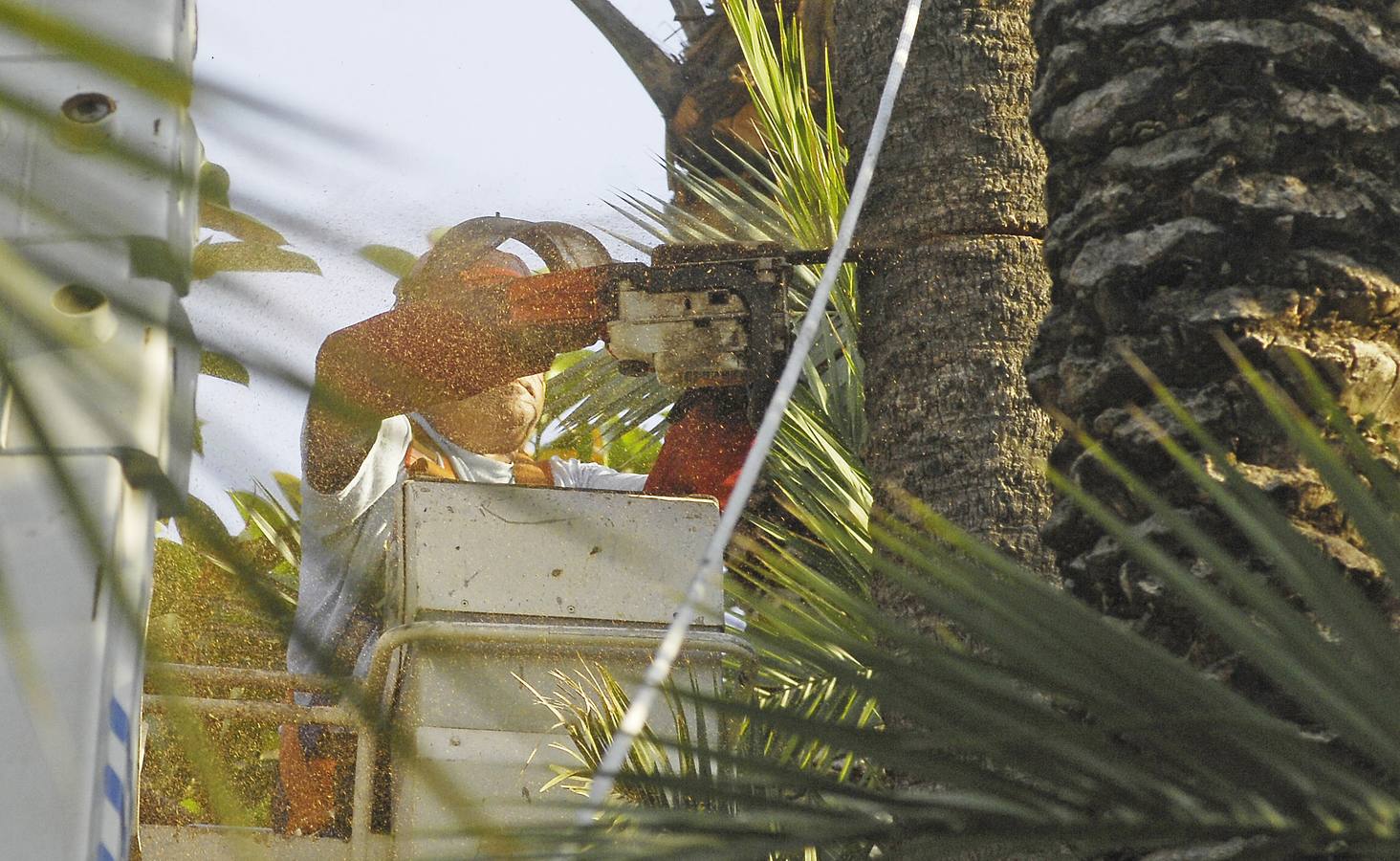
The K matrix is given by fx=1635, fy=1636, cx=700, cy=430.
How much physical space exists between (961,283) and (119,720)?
2.35 metres

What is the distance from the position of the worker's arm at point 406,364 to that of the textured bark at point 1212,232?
0.73m

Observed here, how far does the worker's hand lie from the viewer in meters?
4.27

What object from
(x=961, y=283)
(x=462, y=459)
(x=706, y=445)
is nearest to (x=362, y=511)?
(x=462, y=459)

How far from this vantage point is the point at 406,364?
43.4 inches

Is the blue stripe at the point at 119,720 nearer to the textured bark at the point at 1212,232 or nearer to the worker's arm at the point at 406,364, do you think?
the worker's arm at the point at 406,364

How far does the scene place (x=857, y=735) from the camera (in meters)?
0.86

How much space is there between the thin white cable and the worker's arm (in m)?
0.28

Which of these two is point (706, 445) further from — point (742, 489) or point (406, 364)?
point (406, 364)

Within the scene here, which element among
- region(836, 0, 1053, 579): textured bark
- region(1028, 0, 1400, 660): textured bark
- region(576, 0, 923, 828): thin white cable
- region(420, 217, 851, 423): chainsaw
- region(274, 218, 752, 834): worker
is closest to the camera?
region(576, 0, 923, 828): thin white cable

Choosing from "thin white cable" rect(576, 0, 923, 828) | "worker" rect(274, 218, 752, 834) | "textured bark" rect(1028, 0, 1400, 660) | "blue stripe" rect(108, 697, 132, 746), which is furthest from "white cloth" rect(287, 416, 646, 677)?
Answer: "blue stripe" rect(108, 697, 132, 746)

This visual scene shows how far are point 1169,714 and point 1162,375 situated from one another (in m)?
1.03

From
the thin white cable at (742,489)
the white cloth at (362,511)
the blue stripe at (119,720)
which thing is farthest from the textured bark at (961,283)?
the blue stripe at (119,720)

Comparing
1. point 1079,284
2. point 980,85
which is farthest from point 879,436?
point 1079,284

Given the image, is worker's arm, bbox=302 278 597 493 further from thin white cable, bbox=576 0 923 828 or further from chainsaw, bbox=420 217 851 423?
thin white cable, bbox=576 0 923 828
